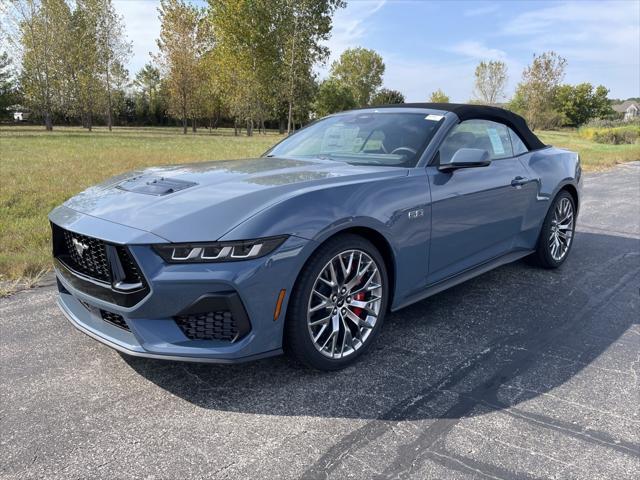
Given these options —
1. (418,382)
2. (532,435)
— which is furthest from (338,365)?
(532,435)

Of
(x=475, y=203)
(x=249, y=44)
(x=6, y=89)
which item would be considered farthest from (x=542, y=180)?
(x=6, y=89)

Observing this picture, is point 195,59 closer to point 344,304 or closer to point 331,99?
point 331,99

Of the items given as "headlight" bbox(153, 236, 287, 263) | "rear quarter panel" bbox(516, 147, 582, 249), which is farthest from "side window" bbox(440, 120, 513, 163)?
"headlight" bbox(153, 236, 287, 263)

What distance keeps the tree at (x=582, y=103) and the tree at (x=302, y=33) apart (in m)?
45.8

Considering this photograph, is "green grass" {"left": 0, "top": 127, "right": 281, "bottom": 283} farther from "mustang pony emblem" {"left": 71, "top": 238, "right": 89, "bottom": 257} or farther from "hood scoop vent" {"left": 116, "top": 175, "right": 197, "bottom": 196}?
"mustang pony emblem" {"left": 71, "top": 238, "right": 89, "bottom": 257}

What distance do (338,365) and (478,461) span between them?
35.5 inches

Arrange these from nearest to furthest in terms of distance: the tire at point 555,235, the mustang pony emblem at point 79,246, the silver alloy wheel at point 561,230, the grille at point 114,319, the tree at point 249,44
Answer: the grille at point 114,319, the mustang pony emblem at point 79,246, the tire at point 555,235, the silver alloy wheel at point 561,230, the tree at point 249,44

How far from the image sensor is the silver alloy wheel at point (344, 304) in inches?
101

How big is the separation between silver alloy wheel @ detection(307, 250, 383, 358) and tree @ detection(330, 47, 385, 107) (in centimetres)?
7758

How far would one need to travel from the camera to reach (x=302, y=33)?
109 feet

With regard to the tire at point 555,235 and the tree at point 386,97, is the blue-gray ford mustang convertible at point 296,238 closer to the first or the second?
the tire at point 555,235

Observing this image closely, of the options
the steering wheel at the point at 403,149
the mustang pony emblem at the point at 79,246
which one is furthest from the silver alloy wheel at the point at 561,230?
the mustang pony emblem at the point at 79,246

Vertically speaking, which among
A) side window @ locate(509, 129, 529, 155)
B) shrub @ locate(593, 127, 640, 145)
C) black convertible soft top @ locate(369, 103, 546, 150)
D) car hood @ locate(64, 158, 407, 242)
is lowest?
car hood @ locate(64, 158, 407, 242)

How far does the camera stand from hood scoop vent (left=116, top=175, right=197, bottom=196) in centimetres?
268
